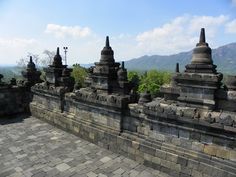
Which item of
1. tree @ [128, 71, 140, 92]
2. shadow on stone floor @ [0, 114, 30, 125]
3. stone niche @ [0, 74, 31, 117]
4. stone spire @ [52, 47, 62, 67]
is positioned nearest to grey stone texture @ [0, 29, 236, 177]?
tree @ [128, 71, 140, 92]

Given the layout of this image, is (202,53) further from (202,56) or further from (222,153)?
(222,153)

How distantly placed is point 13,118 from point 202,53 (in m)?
12.5

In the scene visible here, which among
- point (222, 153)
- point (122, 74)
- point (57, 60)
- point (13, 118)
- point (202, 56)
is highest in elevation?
point (57, 60)

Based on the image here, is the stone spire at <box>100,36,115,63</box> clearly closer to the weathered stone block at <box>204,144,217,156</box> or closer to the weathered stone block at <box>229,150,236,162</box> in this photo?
the weathered stone block at <box>204,144,217,156</box>

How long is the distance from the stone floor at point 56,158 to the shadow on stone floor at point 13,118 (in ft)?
6.22

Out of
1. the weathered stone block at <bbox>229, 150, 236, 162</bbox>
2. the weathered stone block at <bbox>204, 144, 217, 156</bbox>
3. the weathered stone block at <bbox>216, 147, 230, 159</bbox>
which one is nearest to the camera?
the weathered stone block at <bbox>229, 150, 236, 162</bbox>

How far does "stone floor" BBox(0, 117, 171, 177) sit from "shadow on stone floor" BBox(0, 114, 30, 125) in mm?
1895

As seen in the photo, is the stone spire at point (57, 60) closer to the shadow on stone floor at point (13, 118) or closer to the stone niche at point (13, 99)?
the stone niche at point (13, 99)

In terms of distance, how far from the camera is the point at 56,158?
955cm

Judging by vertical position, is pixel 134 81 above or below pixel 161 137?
above

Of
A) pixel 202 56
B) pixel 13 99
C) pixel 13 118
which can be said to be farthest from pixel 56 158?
pixel 13 99

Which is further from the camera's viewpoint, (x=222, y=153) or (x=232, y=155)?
(x=222, y=153)

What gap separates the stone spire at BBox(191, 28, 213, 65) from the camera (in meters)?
7.66

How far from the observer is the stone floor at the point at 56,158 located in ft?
27.7
